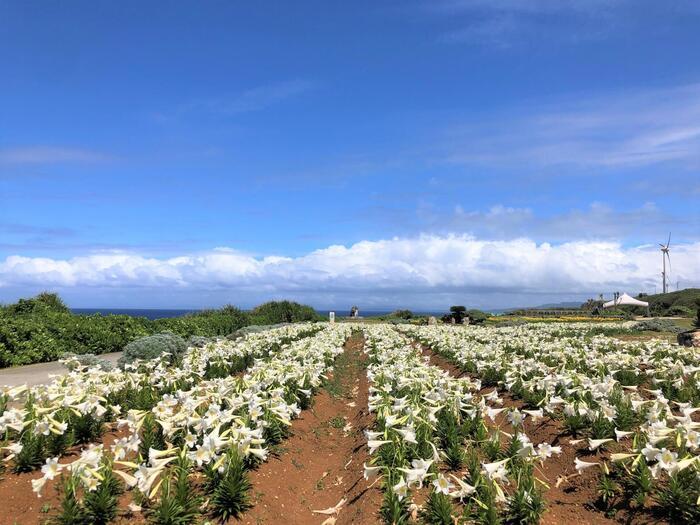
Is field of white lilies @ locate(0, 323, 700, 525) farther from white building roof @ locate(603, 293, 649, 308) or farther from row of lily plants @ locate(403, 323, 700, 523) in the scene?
white building roof @ locate(603, 293, 649, 308)

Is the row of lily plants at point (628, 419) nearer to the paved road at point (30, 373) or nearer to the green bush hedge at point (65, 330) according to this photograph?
the green bush hedge at point (65, 330)

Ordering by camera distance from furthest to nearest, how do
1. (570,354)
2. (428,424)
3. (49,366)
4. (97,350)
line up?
(97,350) < (49,366) < (570,354) < (428,424)

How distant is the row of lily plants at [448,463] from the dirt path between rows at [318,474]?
38 centimetres

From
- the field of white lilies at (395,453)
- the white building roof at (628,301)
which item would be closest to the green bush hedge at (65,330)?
the field of white lilies at (395,453)

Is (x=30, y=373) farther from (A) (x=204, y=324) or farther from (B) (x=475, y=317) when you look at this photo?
(B) (x=475, y=317)

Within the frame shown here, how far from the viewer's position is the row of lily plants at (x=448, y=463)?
448 cm

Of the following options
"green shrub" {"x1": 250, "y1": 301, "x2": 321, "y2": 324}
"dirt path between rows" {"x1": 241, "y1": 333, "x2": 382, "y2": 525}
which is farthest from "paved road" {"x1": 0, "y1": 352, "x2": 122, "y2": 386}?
"green shrub" {"x1": 250, "y1": 301, "x2": 321, "y2": 324}

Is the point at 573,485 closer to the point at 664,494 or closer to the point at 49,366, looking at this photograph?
the point at 664,494

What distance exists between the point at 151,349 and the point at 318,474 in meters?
8.09

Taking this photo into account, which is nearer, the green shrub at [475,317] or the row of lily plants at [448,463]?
the row of lily plants at [448,463]

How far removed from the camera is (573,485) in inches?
213

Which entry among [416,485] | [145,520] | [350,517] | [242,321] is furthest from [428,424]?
[242,321]

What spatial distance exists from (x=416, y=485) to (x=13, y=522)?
3.94 m

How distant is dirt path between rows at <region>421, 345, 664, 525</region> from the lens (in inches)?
182
